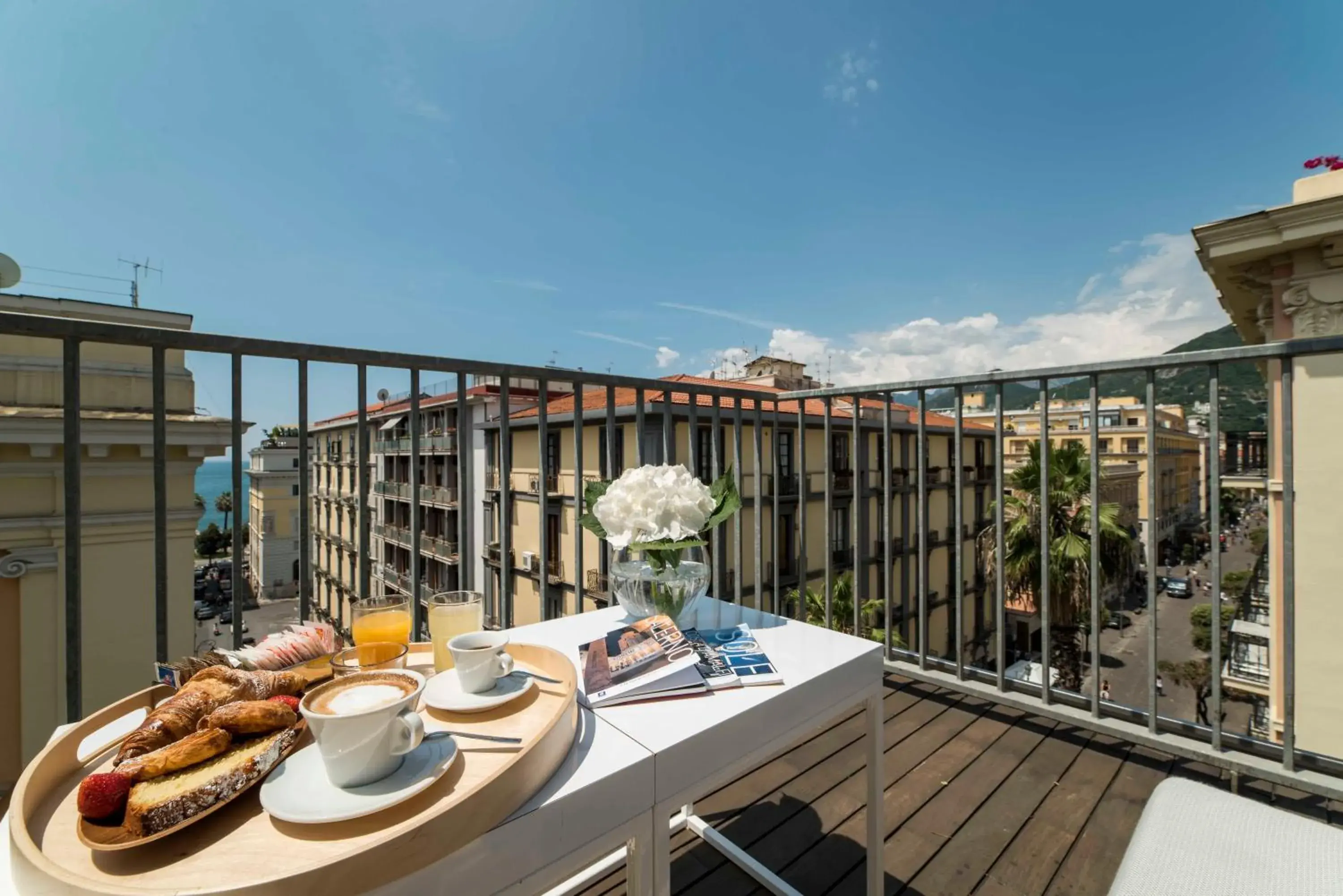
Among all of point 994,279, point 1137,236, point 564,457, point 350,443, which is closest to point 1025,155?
Answer: point 994,279

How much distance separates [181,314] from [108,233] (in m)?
14.3

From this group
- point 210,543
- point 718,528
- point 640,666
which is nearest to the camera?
point 640,666

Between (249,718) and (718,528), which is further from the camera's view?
(718,528)

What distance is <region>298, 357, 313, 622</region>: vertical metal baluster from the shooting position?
4.43ft

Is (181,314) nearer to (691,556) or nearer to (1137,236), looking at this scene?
(691,556)

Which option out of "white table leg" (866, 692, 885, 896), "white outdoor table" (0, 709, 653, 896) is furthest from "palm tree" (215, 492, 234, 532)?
"white table leg" (866, 692, 885, 896)

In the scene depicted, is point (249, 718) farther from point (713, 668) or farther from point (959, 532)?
point (959, 532)

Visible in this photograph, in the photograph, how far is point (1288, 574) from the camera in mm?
1415

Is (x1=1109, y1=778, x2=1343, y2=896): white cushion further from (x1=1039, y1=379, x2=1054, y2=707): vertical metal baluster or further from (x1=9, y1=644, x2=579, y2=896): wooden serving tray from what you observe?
(x1=1039, y1=379, x2=1054, y2=707): vertical metal baluster

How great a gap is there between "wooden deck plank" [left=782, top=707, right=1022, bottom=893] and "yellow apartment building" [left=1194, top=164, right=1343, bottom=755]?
28.6 inches

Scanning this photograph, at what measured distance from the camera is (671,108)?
10656 millimetres

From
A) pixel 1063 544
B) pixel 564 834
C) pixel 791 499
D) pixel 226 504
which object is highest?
pixel 564 834

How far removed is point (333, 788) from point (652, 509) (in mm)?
665

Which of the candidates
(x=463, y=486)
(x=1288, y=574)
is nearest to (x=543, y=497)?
(x=463, y=486)
